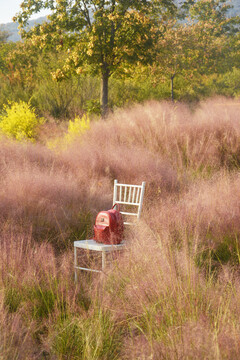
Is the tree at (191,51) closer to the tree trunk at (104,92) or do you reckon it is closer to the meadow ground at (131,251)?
the tree trunk at (104,92)

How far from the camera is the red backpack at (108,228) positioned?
12.2ft

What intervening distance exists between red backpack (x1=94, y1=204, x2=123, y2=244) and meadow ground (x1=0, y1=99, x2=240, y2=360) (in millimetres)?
176

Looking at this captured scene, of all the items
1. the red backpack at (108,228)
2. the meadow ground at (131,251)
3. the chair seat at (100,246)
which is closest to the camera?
the meadow ground at (131,251)

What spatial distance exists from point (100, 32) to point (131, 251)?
31.5ft

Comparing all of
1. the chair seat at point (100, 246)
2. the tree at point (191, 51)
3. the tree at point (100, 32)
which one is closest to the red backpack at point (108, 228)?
the chair seat at point (100, 246)

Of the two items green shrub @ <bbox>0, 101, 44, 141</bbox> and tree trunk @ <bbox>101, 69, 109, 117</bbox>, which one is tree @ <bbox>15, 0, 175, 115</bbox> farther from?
green shrub @ <bbox>0, 101, 44, 141</bbox>

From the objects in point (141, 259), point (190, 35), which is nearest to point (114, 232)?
point (141, 259)

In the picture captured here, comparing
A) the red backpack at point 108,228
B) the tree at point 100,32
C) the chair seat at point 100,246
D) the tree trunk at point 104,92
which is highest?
the tree at point 100,32

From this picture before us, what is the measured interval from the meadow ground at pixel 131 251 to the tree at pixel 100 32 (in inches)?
159

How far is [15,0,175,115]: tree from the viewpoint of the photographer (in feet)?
38.5

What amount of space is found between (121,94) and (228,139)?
12788 millimetres

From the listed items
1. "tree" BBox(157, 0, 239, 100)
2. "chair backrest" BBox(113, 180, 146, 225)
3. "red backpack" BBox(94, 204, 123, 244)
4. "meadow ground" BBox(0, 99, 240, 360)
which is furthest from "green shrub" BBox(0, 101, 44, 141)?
"red backpack" BBox(94, 204, 123, 244)

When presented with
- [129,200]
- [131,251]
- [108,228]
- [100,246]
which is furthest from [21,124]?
[131,251]

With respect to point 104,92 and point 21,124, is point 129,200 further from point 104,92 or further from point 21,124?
point 104,92
